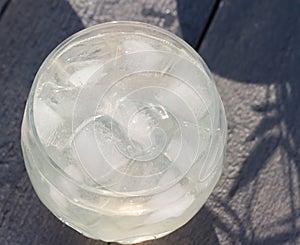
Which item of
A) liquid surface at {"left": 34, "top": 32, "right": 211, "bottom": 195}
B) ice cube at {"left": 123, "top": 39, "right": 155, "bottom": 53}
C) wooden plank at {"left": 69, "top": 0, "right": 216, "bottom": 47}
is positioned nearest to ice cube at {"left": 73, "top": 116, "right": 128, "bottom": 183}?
liquid surface at {"left": 34, "top": 32, "right": 211, "bottom": 195}

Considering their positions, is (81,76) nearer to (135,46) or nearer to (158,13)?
(135,46)

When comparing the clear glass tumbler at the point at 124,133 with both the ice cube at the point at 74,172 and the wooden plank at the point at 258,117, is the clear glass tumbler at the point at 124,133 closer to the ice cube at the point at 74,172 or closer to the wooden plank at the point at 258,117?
the ice cube at the point at 74,172

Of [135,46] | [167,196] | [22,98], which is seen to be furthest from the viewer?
[22,98]

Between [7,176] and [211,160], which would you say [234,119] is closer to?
[211,160]

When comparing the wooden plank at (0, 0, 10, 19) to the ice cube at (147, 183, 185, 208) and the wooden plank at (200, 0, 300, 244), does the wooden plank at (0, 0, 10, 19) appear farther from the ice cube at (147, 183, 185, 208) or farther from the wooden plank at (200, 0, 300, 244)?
the ice cube at (147, 183, 185, 208)

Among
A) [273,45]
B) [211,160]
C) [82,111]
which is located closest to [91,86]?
[82,111]

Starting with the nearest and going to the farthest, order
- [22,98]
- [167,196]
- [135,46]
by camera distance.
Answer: [167,196] < [135,46] < [22,98]

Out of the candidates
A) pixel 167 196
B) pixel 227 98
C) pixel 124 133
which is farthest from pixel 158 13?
pixel 167 196
